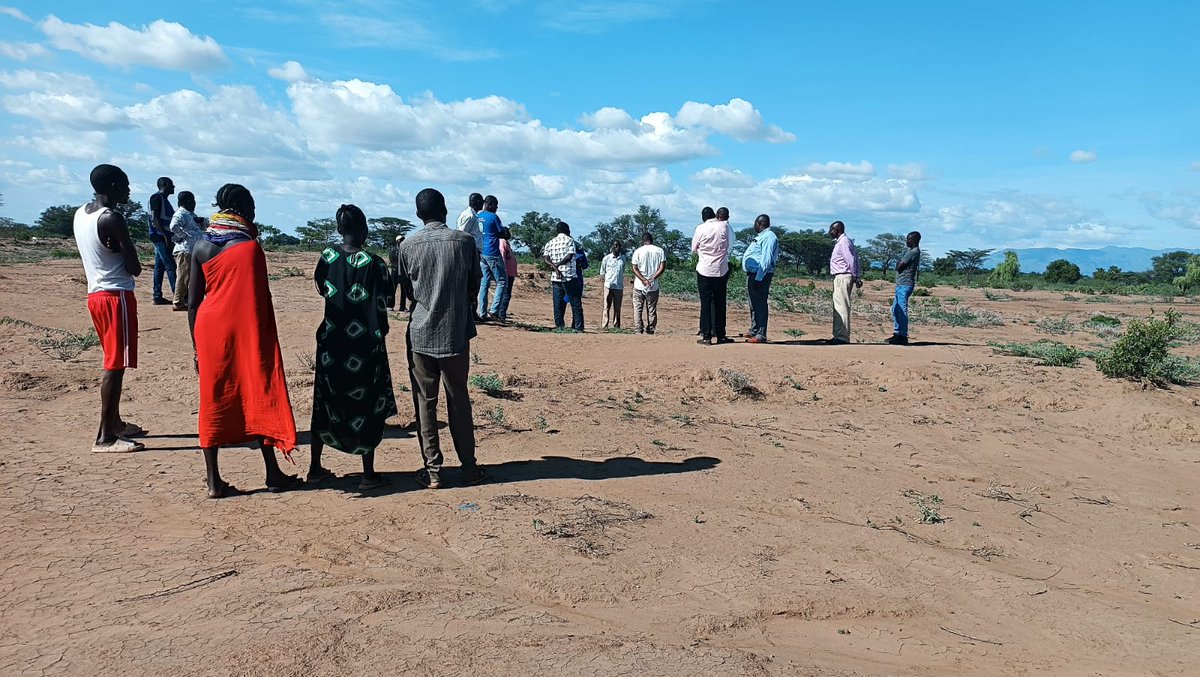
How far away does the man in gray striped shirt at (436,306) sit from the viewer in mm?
4672

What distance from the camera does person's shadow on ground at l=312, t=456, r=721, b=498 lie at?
16.3 feet

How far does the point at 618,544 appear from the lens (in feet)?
14.2

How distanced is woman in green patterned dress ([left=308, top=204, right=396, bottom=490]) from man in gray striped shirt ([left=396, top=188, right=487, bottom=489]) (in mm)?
180

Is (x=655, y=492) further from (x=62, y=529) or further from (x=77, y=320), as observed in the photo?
(x=77, y=320)

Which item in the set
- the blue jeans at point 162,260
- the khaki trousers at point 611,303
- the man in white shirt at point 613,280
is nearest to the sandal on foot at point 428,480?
the blue jeans at point 162,260

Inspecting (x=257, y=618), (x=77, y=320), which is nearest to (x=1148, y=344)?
(x=257, y=618)

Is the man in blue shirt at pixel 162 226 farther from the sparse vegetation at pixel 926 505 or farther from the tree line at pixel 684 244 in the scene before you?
the tree line at pixel 684 244

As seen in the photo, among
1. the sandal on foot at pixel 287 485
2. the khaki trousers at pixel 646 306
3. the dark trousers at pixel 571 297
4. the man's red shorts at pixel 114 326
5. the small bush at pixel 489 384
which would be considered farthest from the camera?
the khaki trousers at pixel 646 306

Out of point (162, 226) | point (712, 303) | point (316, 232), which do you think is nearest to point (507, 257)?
point (712, 303)

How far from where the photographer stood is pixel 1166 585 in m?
4.66

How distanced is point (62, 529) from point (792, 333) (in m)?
10.7

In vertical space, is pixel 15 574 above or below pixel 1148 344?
below

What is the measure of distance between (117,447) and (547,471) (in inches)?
112

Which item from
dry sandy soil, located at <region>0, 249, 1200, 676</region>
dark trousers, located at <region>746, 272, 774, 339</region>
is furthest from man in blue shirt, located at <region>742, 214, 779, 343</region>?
dry sandy soil, located at <region>0, 249, 1200, 676</region>
